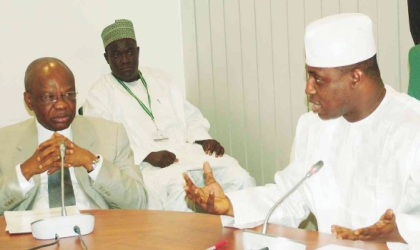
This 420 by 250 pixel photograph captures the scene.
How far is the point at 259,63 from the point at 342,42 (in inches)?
125

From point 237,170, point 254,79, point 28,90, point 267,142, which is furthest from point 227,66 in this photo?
point 28,90

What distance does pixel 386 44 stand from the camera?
196 inches

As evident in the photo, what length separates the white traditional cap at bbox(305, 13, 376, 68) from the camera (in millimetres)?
2906

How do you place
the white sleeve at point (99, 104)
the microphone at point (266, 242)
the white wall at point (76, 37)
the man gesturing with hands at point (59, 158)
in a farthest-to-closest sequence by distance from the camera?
the white wall at point (76, 37) < the white sleeve at point (99, 104) < the man gesturing with hands at point (59, 158) < the microphone at point (266, 242)

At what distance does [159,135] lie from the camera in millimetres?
5617

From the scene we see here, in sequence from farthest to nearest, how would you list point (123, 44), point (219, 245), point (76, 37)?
1. point (76, 37)
2. point (123, 44)
3. point (219, 245)

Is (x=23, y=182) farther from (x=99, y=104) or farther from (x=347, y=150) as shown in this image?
(x=99, y=104)

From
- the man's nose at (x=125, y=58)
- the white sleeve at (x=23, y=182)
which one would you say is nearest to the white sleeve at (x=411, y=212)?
the white sleeve at (x=23, y=182)

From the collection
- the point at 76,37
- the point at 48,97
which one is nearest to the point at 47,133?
the point at 48,97

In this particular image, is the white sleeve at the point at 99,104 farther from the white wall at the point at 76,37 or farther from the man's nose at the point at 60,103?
the man's nose at the point at 60,103

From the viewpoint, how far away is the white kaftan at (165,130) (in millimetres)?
5145

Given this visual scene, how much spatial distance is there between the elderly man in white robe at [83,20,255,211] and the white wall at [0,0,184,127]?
59cm

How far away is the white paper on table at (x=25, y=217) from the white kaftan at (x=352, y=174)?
88 cm

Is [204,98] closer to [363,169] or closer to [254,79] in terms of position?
[254,79]
